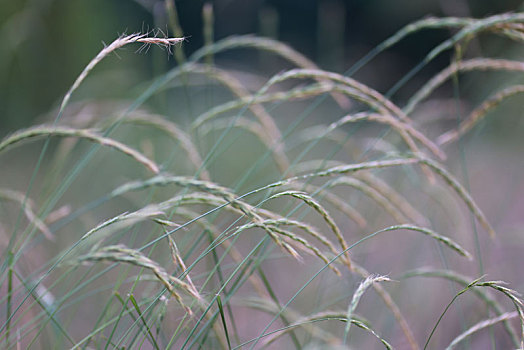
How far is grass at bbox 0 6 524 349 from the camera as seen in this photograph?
123 cm

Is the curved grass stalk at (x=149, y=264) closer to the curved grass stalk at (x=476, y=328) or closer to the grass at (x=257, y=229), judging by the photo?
the grass at (x=257, y=229)

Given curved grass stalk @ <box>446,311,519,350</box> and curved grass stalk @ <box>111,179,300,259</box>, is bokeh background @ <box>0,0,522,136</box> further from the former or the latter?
curved grass stalk @ <box>446,311,519,350</box>

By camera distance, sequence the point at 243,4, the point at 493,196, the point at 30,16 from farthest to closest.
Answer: the point at 243,4 < the point at 493,196 < the point at 30,16

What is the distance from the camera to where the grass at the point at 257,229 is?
123cm

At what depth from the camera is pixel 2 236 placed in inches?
83.0

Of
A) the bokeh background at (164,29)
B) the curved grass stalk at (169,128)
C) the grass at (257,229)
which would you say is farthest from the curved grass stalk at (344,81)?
the bokeh background at (164,29)

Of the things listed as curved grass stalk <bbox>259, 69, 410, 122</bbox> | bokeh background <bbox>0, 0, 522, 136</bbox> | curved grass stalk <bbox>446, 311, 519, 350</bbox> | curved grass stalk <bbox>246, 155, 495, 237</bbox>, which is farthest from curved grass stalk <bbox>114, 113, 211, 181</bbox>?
curved grass stalk <bbox>446, 311, 519, 350</bbox>

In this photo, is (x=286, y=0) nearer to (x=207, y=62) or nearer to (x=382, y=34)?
(x=382, y=34)

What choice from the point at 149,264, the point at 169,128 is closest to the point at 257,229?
the point at 169,128

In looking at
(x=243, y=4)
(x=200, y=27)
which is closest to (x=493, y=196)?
(x=243, y=4)

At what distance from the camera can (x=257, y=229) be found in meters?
3.49

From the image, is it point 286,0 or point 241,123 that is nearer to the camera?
point 241,123

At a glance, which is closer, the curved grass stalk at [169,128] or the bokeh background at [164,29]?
the curved grass stalk at [169,128]

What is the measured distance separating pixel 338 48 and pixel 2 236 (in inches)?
241
